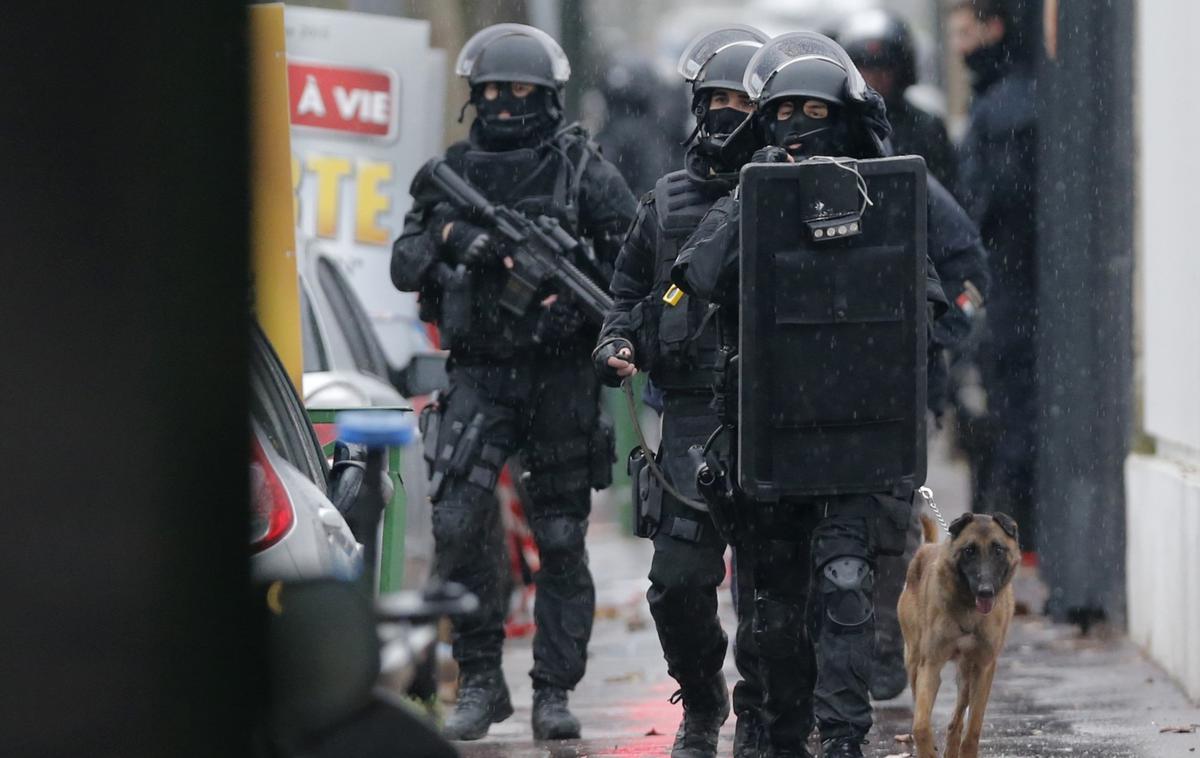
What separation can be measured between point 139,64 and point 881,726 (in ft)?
16.9

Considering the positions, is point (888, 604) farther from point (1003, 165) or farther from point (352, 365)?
point (1003, 165)

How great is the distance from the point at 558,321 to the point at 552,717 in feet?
4.23

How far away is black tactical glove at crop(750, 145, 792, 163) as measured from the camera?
227 inches

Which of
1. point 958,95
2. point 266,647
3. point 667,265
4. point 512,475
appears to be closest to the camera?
point 266,647

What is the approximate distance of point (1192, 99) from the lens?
7938 mm

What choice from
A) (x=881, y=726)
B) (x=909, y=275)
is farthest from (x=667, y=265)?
(x=881, y=726)

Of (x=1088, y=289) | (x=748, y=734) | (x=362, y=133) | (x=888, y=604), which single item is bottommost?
(x=748, y=734)

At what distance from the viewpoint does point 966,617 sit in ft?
21.6

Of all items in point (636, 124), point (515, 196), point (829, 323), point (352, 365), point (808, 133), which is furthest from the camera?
point (636, 124)

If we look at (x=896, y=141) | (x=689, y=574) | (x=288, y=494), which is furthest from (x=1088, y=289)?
(x=288, y=494)

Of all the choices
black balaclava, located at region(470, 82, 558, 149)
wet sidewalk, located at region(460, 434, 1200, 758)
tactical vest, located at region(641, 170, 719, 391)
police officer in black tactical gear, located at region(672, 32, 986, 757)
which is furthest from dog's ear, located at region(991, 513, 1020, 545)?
black balaclava, located at region(470, 82, 558, 149)

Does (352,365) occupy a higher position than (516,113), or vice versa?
(516,113)

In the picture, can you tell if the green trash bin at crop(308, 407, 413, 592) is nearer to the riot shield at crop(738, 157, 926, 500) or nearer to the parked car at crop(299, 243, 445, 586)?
the riot shield at crop(738, 157, 926, 500)

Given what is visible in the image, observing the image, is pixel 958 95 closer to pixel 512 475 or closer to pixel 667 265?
pixel 512 475
